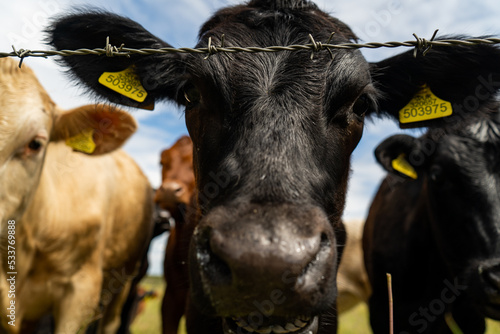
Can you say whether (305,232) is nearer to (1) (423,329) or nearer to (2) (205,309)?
(2) (205,309)

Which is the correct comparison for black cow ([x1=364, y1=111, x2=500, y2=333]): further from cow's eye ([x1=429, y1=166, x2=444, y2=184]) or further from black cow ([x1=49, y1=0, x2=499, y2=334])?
black cow ([x1=49, y1=0, x2=499, y2=334])

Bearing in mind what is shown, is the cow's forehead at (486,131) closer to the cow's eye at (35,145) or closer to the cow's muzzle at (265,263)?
the cow's muzzle at (265,263)

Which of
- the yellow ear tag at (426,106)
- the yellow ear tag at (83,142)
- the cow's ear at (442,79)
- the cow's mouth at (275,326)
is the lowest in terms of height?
the cow's mouth at (275,326)

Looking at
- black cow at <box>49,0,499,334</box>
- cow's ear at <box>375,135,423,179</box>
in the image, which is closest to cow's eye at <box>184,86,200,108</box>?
black cow at <box>49,0,499,334</box>

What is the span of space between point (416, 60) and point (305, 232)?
5.51 feet

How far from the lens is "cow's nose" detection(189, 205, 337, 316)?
142 cm

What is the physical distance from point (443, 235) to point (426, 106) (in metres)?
1.23

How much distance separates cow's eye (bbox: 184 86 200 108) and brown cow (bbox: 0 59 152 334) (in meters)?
1.17

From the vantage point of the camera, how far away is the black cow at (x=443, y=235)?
3.14m

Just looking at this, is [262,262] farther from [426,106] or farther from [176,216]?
[176,216]

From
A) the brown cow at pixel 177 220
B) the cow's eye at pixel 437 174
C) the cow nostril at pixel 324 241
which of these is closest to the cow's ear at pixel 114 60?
the brown cow at pixel 177 220

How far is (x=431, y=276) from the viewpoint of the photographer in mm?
3867

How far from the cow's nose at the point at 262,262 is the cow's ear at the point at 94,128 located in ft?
7.05

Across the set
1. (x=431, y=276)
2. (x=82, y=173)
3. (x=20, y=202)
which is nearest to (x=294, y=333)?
(x=20, y=202)
